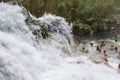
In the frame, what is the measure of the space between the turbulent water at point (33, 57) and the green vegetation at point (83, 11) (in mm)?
3578

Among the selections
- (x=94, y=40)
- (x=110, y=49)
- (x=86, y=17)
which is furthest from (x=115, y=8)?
(x=110, y=49)

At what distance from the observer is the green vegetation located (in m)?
12.6

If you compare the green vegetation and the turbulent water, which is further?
the green vegetation

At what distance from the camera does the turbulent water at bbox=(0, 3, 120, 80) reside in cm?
609

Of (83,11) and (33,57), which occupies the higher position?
(83,11)

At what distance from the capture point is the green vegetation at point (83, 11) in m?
12.6

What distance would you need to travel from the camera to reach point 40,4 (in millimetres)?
12531

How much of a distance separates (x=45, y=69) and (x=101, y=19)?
7891mm

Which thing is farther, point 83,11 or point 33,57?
point 83,11

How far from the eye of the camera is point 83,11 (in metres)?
14.1

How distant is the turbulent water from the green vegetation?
141 inches

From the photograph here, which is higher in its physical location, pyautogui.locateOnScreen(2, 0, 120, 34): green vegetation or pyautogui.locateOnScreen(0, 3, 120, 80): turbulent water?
pyautogui.locateOnScreen(2, 0, 120, 34): green vegetation

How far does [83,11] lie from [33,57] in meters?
7.52

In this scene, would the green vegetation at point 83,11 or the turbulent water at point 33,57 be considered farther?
the green vegetation at point 83,11
